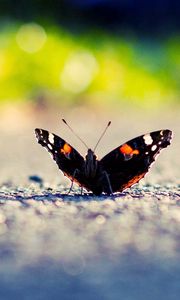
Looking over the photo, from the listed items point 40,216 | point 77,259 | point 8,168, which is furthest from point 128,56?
point 77,259

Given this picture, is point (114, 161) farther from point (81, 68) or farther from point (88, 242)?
point (81, 68)

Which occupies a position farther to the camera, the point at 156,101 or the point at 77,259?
the point at 156,101

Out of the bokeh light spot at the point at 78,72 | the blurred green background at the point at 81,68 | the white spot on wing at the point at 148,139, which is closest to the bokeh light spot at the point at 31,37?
the blurred green background at the point at 81,68

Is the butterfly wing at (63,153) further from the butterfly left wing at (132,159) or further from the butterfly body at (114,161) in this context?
the butterfly left wing at (132,159)

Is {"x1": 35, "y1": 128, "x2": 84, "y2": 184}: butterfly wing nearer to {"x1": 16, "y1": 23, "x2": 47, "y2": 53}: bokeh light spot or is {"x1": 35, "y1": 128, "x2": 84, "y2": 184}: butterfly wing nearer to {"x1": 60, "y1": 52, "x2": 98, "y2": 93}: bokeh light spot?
{"x1": 60, "y1": 52, "x2": 98, "y2": 93}: bokeh light spot

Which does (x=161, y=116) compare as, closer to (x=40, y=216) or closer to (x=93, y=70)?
(x=93, y=70)
